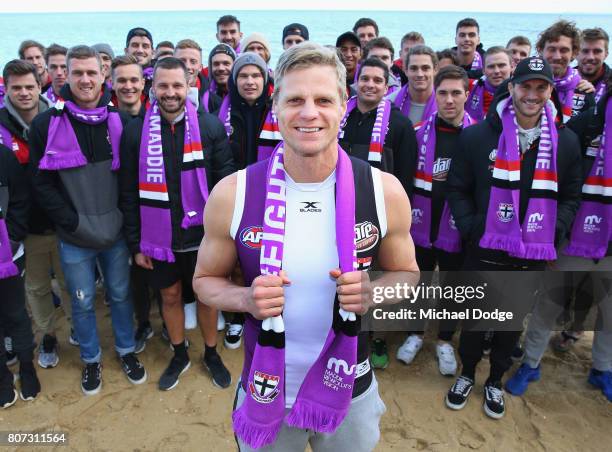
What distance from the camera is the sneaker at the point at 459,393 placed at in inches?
144

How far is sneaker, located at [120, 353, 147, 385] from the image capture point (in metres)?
3.95

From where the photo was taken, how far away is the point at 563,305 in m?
3.80

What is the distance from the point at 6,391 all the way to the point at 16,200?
1.62 meters

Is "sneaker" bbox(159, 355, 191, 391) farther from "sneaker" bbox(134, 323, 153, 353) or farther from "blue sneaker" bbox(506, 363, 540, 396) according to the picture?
"blue sneaker" bbox(506, 363, 540, 396)

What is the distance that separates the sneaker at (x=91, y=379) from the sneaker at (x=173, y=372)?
0.53 metres

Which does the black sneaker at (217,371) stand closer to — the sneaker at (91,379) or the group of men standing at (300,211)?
the group of men standing at (300,211)

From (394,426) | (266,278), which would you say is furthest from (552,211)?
(266,278)

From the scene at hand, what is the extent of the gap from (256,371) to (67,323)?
150 inches

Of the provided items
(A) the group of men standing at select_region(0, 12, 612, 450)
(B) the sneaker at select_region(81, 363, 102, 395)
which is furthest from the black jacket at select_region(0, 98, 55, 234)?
(B) the sneaker at select_region(81, 363, 102, 395)

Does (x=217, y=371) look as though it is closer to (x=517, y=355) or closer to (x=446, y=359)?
(x=446, y=359)

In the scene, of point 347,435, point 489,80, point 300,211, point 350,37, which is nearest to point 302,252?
point 300,211

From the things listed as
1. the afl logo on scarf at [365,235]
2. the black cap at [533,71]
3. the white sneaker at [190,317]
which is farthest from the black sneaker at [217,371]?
the black cap at [533,71]

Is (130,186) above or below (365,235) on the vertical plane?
below

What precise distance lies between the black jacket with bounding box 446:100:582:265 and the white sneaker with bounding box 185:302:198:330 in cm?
298
